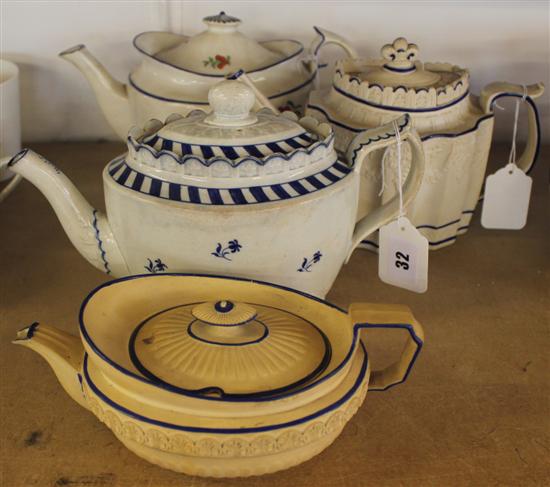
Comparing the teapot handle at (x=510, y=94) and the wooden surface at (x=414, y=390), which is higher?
the teapot handle at (x=510, y=94)

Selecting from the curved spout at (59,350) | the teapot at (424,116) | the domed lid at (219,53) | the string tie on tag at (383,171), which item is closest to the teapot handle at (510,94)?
the teapot at (424,116)

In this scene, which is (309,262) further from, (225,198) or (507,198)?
(507,198)

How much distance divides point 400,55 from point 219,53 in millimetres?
235

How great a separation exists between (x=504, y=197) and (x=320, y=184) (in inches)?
12.4

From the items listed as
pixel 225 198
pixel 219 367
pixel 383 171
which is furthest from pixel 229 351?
pixel 383 171

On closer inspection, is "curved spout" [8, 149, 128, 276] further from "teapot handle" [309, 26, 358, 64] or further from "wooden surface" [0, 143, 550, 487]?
"teapot handle" [309, 26, 358, 64]

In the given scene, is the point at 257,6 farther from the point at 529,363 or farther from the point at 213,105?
the point at 529,363

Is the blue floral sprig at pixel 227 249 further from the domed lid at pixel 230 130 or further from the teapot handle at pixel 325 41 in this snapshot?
the teapot handle at pixel 325 41

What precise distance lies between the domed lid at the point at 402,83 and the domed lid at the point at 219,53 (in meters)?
0.14

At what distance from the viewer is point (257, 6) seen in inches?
44.5

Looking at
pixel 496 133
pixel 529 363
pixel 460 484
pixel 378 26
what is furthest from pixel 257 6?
pixel 460 484

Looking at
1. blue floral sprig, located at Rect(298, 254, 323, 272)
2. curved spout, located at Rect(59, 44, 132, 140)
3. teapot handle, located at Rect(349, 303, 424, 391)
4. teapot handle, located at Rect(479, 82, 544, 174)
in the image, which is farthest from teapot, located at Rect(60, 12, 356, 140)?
teapot handle, located at Rect(349, 303, 424, 391)

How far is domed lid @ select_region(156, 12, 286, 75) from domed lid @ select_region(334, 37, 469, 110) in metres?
0.14

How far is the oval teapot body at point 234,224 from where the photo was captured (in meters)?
0.59
